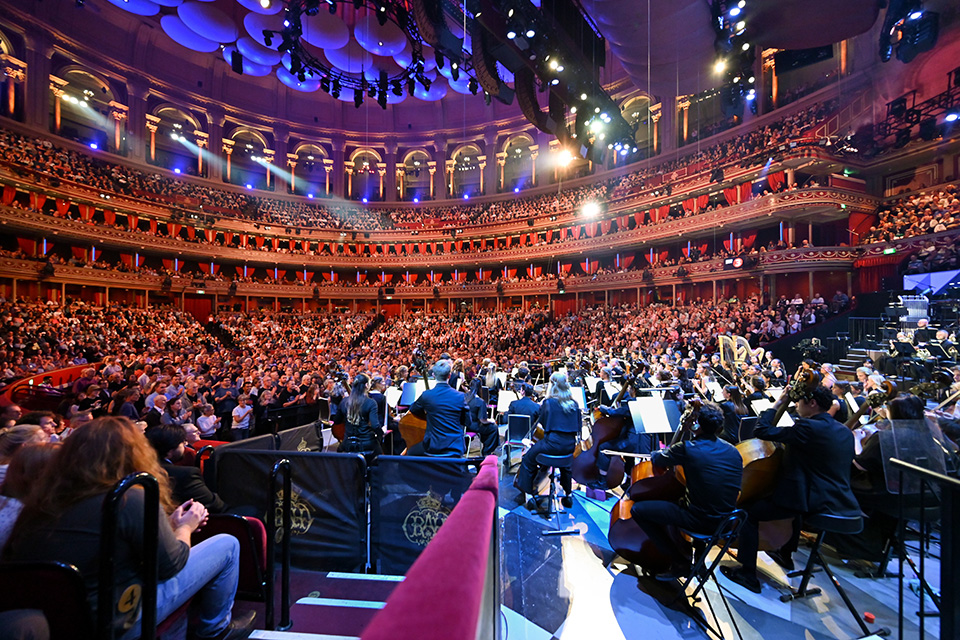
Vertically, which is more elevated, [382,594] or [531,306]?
[531,306]

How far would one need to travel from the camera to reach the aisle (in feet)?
10.4

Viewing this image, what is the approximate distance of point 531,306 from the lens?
3225 centimetres

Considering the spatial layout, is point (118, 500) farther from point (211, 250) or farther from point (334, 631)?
point (211, 250)

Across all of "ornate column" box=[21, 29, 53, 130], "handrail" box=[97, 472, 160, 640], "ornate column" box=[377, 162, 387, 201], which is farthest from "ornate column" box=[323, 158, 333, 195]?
"handrail" box=[97, 472, 160, 640]

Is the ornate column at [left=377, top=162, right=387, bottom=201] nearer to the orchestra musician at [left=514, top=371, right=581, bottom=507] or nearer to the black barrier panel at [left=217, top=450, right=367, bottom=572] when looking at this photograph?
the orchestra musician at [left=514, top=371, right=581, bottom=507]

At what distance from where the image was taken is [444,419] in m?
4.70

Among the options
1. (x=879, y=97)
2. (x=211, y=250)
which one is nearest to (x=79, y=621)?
(x=879, y=97)

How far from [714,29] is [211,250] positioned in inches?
1327

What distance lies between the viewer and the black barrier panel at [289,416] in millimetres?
6812

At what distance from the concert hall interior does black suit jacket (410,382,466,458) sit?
4 centimetres

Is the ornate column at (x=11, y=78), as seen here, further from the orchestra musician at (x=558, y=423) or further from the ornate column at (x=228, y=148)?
the orchestra musician at (x=558, y=423)

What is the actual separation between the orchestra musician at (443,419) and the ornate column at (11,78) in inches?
1401

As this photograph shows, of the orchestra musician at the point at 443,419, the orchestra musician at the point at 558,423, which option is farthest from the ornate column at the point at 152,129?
the orchestra musician at the point at 558,423

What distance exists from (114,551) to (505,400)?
217 inches
